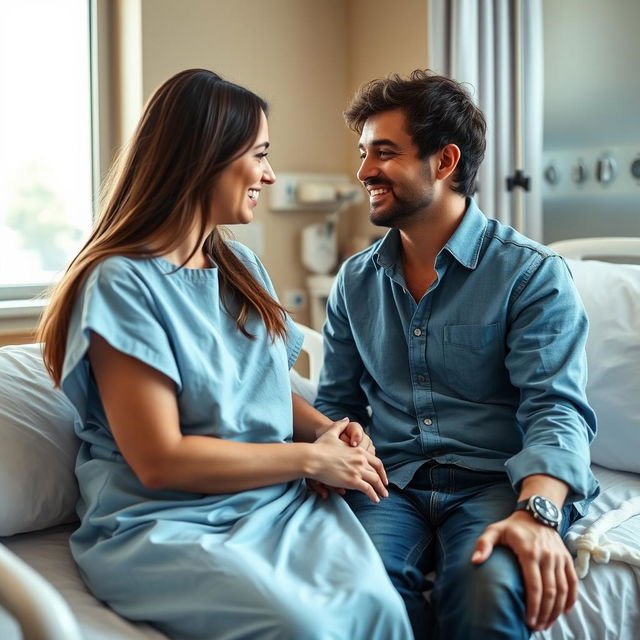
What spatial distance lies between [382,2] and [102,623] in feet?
7.25

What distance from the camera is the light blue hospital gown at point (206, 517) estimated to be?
3.51ft

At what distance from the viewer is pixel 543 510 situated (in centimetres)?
118

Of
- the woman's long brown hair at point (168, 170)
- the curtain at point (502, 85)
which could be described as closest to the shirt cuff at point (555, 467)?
the woman's long brown hair at point (168, 170)

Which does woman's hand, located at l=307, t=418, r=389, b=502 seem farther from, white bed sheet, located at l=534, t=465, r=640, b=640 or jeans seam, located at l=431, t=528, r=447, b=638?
white bed sheet, located at l=534, t=465, r=640, b=640

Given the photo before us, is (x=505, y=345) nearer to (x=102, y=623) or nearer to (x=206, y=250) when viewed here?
(x=206, y=250)

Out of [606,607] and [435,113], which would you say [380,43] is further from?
[606,607]

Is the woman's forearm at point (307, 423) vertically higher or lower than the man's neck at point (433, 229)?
lower

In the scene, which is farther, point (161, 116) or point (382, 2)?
point (382, 2)

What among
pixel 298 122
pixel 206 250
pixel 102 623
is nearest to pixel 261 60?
pixel 298 122

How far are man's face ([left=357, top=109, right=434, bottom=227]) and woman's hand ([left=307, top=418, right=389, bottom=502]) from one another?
1.41 ft

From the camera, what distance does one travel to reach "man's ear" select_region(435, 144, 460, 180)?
1.57 metres

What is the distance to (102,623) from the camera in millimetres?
1106

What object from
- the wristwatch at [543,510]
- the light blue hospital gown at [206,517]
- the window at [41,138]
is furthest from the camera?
the window at [41,138]

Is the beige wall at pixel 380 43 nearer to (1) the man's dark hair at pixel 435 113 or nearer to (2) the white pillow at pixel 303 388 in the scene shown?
(1) the man's dark hair at pixel 435 113
